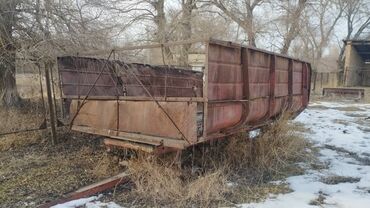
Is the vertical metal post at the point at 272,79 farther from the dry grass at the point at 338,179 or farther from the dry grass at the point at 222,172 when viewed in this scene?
the dry grass at the point at 338,179

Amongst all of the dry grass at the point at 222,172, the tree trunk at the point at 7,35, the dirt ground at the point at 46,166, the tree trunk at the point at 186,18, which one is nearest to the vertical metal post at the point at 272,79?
the dry grass at the point at 222,172

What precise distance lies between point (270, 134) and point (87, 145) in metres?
3.35

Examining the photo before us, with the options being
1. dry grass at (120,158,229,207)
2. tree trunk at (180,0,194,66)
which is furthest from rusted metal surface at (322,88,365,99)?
dry grass at (120,158,229,207)

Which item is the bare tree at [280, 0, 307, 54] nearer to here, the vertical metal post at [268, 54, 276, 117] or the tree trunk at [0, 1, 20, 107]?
the vertical metal post at [268, 54, 276, 117]

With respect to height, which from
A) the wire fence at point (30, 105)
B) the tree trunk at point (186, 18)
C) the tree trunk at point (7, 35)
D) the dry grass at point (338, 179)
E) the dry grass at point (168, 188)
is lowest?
the dry grass at point (338, 179)

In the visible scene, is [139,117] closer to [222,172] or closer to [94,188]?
[94,188]

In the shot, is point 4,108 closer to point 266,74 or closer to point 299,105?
point 266,74

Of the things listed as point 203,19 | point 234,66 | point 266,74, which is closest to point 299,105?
point 266,74

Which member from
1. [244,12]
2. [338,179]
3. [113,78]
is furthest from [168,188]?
[244,12]

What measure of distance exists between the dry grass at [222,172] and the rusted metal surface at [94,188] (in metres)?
0.16

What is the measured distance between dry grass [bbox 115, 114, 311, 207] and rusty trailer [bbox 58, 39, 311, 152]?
0.33m

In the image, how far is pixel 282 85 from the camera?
A: 23.5 feet

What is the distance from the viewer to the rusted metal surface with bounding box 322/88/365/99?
821 inches

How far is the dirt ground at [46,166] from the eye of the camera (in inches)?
184
